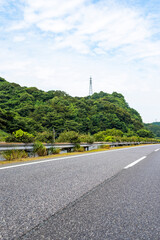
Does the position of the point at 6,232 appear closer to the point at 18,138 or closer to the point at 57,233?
the point at 57,233

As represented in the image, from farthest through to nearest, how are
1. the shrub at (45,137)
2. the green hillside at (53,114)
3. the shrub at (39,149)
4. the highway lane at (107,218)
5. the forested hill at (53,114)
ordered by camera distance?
1. the green hillside at (53,114)
2. the forested hill at (53,114)
3. the shrub at (45,137)
4. the shrub at (39,149)
5. the highway lane at (107,218)

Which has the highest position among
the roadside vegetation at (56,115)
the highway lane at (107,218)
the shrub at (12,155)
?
the roadside vegetation at (56,115)

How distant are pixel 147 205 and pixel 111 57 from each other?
2412 centimetres

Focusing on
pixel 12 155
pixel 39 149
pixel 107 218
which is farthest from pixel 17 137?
pixel 107 218

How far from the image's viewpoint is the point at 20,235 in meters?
1.95

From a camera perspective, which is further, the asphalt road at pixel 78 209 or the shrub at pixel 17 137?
the shrub at pixel 17 137

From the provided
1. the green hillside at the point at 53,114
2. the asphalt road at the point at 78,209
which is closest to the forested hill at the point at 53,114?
the green hillside at the point at 53,114

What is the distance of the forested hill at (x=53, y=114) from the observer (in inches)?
2653

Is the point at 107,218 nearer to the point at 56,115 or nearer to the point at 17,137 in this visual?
the point at 17,137

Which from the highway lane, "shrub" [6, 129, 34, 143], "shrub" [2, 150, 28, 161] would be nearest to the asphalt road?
the highway lane

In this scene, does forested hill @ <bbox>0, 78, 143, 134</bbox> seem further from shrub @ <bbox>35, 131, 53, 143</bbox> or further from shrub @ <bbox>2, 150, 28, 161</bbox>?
shrub @ <bbox>2, 150, 28, 161</bbox>

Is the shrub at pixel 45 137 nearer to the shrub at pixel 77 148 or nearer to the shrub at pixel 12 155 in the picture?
the shrub at pixel 77 148

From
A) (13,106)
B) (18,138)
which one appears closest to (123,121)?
(13,106)

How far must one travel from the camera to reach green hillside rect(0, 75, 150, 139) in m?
67.5
